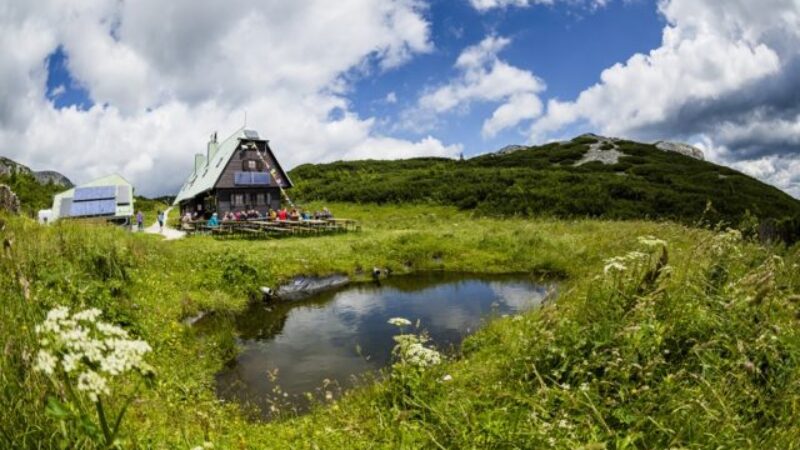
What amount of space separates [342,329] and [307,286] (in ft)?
18.9

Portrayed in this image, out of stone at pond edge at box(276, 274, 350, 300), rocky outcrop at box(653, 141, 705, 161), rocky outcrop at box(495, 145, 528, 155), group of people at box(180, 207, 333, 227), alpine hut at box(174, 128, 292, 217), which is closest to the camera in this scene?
stone at pond edge at box(276, 274, 350, 300)

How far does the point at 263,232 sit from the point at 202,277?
15325 mm

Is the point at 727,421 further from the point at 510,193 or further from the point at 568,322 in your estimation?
the point at 510,193

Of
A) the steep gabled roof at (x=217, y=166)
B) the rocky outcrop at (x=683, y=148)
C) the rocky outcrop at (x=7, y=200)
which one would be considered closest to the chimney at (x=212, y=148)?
the steep gabled roof at (x=217, y=166)

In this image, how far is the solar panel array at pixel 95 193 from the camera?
39.6m

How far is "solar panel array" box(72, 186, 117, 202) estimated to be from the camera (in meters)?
39.6

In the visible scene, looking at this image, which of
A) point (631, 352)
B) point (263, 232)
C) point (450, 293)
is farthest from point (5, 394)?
point (263, 232)

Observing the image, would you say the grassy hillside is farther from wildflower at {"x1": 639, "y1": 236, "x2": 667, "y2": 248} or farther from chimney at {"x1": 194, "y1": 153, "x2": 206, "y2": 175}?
wildflower at {"x1": 639, "y1": 236, "x2": 667, "y2": 248}

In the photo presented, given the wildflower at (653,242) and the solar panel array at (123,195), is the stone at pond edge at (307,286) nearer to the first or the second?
the wildflower at (653,242)

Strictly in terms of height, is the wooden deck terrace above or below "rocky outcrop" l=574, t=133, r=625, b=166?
below

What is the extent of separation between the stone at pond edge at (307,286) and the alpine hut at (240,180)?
23.6 metres

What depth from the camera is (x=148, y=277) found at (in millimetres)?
15164

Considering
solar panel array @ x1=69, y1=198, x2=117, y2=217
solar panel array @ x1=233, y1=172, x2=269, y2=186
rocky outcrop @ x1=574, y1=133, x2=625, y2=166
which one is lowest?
solar panel array @ x1=69, y1=198, x2=117, y2=217

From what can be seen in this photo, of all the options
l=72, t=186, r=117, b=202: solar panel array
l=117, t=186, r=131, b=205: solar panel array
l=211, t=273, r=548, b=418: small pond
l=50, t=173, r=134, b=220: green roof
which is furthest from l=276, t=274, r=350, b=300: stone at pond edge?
l=72, t=186, r=117, b=202: solar panel array
